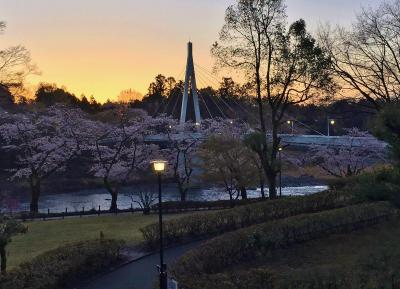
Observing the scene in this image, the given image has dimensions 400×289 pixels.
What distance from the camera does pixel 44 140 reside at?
33.8m

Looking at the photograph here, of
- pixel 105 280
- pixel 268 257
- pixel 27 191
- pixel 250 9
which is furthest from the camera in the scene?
pixel 27 191

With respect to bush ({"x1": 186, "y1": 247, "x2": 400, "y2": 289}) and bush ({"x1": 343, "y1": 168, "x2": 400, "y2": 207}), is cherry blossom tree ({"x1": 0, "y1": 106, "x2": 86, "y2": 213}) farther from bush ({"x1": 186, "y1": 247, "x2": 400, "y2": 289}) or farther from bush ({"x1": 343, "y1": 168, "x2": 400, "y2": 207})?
bush ({"x1": 343, "y1": 168, "x2": 400, "y2": 207})

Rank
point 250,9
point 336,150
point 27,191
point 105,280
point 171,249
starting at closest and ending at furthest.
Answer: point 105,280 < point 171,249 < point 250,9 < point 336,150 < point 27,191

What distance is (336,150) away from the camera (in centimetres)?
4194

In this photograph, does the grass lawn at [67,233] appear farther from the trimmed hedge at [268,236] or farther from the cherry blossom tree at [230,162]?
the cherry blossom tree at [230,162]

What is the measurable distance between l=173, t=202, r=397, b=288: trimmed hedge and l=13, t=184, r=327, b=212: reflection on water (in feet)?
72.4

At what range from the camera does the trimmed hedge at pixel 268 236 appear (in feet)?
37.5

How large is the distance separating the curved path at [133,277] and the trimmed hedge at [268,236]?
4.03 ft

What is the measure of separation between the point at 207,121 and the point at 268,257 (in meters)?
28.8

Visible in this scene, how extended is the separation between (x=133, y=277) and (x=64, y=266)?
1.93 meters

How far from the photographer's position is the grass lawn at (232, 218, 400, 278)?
13.1m

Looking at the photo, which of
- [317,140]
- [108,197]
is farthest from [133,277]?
[317,140]

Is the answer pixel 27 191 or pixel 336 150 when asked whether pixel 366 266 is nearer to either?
pixel 336 150

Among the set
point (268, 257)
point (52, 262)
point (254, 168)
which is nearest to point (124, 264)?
point (52, 262)
